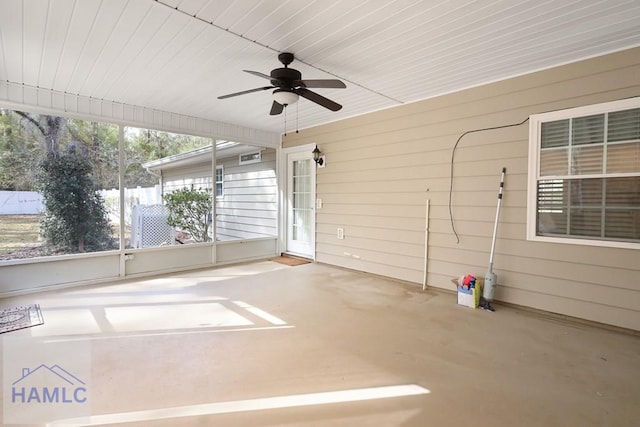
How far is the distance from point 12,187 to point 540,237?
21.4 feet

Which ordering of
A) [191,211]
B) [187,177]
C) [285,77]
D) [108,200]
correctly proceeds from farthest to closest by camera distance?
[187,177] → [191,211] → [108,200] → [285,77]

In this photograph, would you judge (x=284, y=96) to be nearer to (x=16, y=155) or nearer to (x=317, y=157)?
(x=317, y=157)

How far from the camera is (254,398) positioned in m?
1.94

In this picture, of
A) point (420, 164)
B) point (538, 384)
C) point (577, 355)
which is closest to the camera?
point (538, 384)

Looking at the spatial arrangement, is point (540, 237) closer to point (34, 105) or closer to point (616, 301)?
point (616, 301)

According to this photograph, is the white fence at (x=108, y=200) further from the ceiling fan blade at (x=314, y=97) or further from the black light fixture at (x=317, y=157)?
the ceiling fan blade at (x=314, y=97)

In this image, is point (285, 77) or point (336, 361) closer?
point (336, 361)

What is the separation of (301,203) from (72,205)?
150 inches

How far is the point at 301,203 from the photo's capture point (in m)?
6.47

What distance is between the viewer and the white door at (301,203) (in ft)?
20.2

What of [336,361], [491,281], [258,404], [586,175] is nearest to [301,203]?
[491,281]

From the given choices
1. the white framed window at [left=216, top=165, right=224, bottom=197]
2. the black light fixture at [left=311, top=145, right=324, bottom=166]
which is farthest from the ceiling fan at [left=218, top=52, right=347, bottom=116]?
the white framed window at [left=216, top=165, right=224, bottom=197]

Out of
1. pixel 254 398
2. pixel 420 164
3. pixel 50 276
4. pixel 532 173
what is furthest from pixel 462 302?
pixel 50 276

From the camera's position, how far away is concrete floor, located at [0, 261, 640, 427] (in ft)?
5.98
